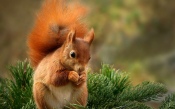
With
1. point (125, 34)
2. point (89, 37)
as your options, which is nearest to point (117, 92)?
point (89, 37)

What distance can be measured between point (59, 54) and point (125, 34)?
2499 millimetres

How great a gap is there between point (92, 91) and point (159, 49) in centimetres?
258

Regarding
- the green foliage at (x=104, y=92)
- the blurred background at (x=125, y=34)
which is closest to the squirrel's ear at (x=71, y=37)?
the green foliage at (x=104, y=92)

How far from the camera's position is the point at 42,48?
92 cm

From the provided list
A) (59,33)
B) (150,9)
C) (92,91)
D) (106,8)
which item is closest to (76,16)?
(59,33)

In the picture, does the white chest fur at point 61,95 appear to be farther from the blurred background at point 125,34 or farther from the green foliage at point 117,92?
the blurred background at point 125,34

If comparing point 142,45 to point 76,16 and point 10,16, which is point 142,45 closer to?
point 10,16

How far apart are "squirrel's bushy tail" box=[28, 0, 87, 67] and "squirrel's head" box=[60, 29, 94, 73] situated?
62mm

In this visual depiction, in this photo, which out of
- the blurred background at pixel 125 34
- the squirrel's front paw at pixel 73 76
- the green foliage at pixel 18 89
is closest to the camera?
the squirrel's front paw at pixel 73 76

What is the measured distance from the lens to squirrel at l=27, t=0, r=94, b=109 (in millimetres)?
826

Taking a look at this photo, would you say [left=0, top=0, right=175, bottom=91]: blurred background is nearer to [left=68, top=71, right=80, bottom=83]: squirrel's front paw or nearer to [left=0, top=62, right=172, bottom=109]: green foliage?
[left=0, top=62, right=172, bottom=109]: green foliage

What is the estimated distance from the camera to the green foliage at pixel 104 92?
0.88 meters

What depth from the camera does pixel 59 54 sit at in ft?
2.82

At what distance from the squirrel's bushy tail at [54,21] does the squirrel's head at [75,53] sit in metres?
0.06
